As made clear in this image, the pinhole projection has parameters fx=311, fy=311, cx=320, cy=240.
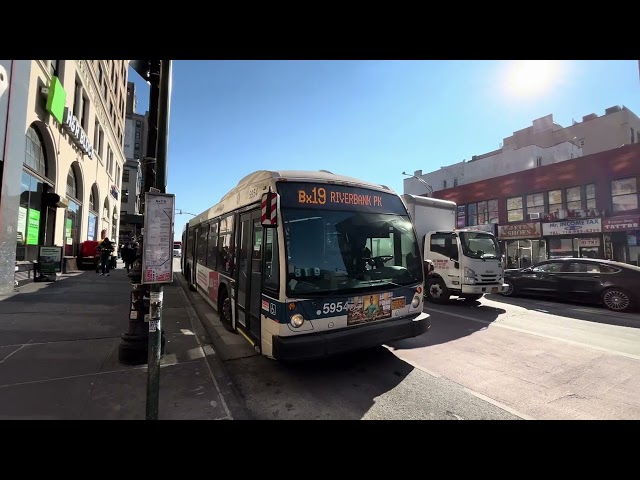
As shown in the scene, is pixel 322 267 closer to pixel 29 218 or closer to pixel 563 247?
pixel 29 218

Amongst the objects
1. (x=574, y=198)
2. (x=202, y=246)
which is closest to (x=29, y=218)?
(x=202, y=246)

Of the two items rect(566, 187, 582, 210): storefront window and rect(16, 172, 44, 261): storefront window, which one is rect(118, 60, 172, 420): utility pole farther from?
rect(566, 187, 582, 210): storefront window

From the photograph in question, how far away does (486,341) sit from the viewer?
20.2 feet

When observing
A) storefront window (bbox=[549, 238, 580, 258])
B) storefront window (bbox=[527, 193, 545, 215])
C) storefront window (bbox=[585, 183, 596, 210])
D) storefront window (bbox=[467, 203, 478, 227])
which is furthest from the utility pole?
storefront window (bbox=[467, 203, 478, 227])

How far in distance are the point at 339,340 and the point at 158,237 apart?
2451mm

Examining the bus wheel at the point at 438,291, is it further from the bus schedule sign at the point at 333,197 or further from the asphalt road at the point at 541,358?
the bus schedule sign at the point at 333,197

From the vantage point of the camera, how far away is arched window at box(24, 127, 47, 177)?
1243 cm

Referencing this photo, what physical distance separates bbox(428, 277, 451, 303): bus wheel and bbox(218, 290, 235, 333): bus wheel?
672 cm

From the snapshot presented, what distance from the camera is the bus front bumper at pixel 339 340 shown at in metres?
3.77

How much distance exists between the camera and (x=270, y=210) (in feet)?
13.3
